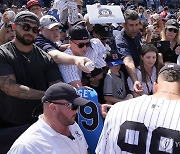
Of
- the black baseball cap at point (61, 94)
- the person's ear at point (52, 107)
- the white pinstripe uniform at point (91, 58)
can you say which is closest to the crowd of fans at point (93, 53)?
the white pinstripe uniform at point (91, 58)

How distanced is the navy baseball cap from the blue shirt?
0.10 meters

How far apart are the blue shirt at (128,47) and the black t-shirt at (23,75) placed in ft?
4.07

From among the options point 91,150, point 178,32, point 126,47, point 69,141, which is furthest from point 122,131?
point 178,32

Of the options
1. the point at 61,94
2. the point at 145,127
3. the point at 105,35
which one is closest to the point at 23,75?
the point at 61,94

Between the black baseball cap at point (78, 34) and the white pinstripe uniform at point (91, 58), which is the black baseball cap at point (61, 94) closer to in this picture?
the white pinstripe uniform at point (91, 58)

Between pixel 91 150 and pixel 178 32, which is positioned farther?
pixel 178 32

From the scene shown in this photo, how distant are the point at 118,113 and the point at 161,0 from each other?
24227 mm

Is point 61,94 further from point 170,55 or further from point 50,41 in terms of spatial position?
point 170,55

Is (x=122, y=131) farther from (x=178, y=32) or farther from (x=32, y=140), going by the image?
(x=178, y=32)

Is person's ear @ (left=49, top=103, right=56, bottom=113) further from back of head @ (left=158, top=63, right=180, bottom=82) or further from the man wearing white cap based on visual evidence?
the man wearing white cap

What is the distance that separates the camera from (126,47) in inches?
171

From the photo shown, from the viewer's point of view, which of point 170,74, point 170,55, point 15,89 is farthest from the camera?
point 170,55

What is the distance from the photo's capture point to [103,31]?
4.86m

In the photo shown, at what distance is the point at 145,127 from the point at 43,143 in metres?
0.69
